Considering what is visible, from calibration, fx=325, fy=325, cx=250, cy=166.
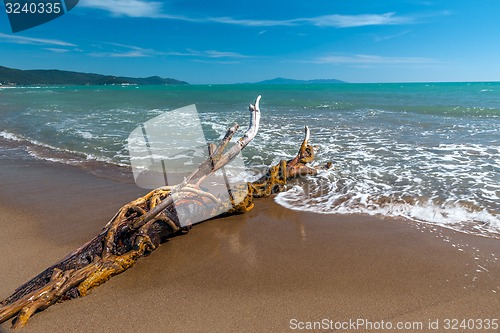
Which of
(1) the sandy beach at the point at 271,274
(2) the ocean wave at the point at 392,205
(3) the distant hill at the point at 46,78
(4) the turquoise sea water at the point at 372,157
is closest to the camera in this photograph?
(1) the sandy beach at the point at 271,274

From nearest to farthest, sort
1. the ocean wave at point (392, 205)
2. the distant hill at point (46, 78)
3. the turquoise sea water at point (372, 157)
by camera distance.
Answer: the ocean wave at point (392, 205) → the turquoise sea water at point (372, 157) → the distant hill at point (46, 78)

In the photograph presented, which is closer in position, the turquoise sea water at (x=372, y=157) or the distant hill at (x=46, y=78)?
the turquoise sea water at (x=372, y=157)

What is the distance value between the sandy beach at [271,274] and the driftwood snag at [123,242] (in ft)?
0.48

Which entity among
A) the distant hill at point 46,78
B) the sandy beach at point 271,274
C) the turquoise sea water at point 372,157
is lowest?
the sandy beach at point 271,274

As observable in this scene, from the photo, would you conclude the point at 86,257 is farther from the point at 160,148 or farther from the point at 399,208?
the point at 160,148

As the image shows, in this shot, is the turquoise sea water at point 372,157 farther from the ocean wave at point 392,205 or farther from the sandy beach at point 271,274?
the sandy beach at point 271,274

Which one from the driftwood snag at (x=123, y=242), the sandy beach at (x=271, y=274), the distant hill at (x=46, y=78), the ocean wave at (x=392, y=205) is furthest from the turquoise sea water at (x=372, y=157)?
the distant hill at (x=46, y=78)

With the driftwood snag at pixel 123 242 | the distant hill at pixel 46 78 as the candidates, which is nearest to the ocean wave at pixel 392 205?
the driftwood snag at pixel 123 242

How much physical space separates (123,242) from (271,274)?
1.93 metres

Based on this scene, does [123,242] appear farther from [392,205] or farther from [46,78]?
[46,78]

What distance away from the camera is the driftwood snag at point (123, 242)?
3297 mm

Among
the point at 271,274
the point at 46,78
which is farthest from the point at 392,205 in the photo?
the point at 46,78

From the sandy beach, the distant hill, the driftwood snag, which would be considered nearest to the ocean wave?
the sandy beach

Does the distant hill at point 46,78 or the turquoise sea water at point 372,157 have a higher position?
the distant hill at point 46,78
